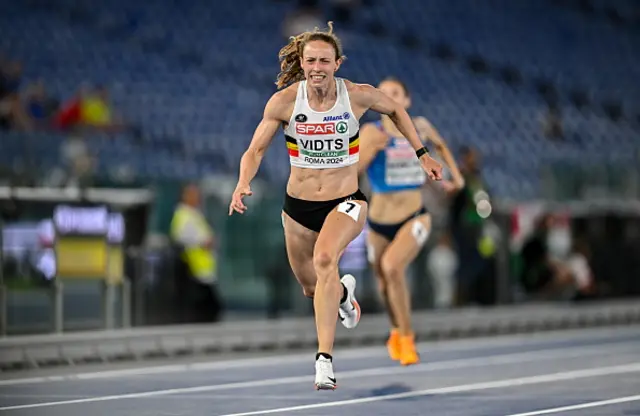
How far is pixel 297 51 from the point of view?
29.2 feet

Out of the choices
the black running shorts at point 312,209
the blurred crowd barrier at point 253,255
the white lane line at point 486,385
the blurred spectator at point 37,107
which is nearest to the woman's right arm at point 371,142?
the white lane line at point 486,385

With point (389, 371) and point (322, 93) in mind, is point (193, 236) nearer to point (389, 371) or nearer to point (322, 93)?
point (389, 371)

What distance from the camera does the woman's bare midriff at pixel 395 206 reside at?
1169cm

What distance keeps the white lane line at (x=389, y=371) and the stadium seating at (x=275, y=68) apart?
9.53 m

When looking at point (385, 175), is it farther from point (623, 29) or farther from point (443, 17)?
point (623, 29)

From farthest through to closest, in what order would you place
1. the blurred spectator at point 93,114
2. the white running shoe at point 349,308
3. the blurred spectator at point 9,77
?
1. the blurred spectator at point 93,114
2. the blurred spectator at point 9,77
3. the white running shoe at point 349,308

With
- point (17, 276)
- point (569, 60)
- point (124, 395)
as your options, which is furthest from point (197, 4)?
point (124, 395)

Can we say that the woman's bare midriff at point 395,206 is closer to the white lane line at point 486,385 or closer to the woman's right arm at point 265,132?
the white lane line at point 486,385

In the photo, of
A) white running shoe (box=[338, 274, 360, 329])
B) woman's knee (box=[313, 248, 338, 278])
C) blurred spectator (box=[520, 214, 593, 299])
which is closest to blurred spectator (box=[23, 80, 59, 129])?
blurred spectator (box=[520, 214, 593, 299])

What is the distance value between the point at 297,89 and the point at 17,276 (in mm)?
6092

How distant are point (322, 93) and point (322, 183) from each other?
629 mm

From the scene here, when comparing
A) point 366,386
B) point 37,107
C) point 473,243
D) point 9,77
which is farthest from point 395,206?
point 9,77

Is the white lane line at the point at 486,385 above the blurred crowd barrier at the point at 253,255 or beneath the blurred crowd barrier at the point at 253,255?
beneath

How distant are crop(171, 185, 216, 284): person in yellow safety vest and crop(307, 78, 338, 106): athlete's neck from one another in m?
7.98
